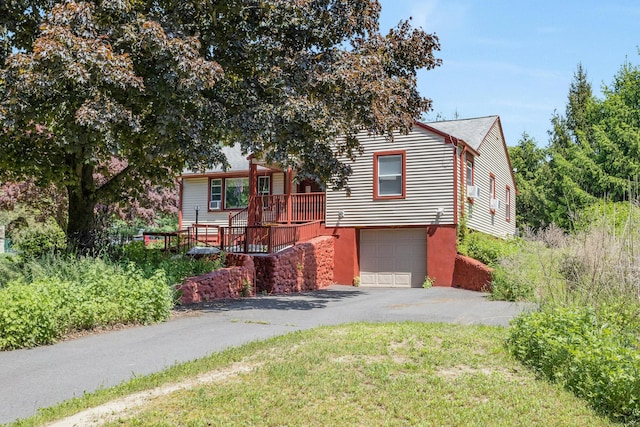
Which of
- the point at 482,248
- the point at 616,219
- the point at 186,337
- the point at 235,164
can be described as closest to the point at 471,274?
the point at 482,248

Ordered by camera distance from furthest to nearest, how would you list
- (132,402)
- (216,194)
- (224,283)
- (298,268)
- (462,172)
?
(216,194) → (462,172) → (298,268) → (224,283) → (132,402)

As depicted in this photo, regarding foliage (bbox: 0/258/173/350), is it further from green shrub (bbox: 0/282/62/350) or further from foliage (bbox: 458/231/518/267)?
foliage (bbox: 458/231/518/267)

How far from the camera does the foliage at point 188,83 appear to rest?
1077 cm

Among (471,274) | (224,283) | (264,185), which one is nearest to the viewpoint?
(224,283)

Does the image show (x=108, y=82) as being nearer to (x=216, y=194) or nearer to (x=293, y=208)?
(x=293, y=208)

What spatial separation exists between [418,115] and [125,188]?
28.9ft

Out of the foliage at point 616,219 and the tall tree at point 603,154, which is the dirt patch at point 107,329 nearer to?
the foliage at point 616,219

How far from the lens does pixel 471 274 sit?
18.3 m

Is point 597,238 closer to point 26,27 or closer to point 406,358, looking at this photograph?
point 406,358

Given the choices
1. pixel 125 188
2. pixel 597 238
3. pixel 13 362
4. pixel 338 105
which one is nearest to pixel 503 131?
pixel 338 105

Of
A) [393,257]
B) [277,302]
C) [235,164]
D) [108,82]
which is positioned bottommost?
[277,302]

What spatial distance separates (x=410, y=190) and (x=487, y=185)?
5.24 m

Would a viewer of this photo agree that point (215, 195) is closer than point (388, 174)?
No

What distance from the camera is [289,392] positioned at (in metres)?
5.96
